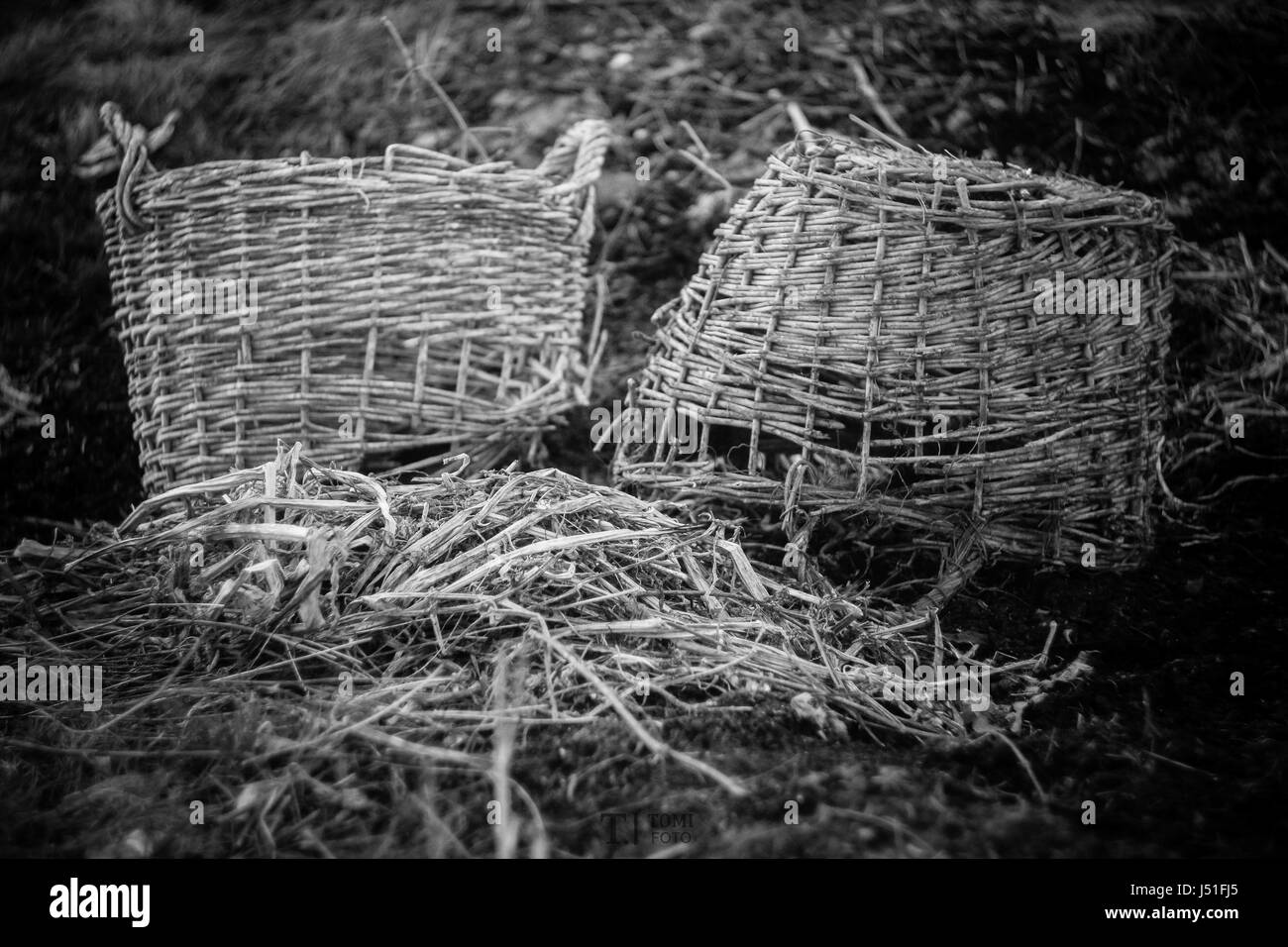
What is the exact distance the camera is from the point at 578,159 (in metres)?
2.64

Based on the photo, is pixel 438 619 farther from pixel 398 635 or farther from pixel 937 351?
pixel 937 351

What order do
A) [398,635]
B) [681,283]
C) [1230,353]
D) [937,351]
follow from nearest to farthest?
[398,635]
[937,351]
[1230,353]
[681,283]

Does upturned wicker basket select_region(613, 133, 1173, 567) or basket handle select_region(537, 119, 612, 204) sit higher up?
basket handle select_region(537, 119, 612, 204)

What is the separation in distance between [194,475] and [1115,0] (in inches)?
133

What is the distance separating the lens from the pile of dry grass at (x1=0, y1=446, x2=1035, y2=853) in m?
1.39

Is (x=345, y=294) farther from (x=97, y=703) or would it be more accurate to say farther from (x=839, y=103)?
(x=839, y=103)

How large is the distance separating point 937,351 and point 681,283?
1.40 m

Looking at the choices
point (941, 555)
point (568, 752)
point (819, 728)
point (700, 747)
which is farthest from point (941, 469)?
point (568, 752)

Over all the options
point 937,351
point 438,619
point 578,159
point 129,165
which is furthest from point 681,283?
point 438,619

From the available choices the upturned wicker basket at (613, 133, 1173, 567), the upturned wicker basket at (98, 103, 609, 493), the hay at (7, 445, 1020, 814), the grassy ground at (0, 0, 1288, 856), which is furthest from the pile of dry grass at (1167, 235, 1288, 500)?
the upturned wicker basket at (98, 103, 609, 493)

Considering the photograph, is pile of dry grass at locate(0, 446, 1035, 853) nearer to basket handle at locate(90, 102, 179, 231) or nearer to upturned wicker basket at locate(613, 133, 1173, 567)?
upturned wicker basket at locate(613, 133, 1173, 567)

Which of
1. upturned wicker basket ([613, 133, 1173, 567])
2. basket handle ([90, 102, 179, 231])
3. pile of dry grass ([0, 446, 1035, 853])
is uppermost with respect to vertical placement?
basket handle ([90, 102, 179, 231])

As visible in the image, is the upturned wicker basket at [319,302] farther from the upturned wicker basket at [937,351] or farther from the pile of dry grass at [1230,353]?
the pile of dry grass at [1230,353]

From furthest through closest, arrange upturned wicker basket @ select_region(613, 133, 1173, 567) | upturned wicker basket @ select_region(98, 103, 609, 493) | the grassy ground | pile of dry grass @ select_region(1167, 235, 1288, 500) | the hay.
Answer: pile of dry grass @ select_region(1167, 235, 1288, 500) < upturned wicker basket @ select_region(98, 103, 609, 493) < upturned wicker basket @ select_region(613, 133, 1173, 567) < the hay < the grassy ground
